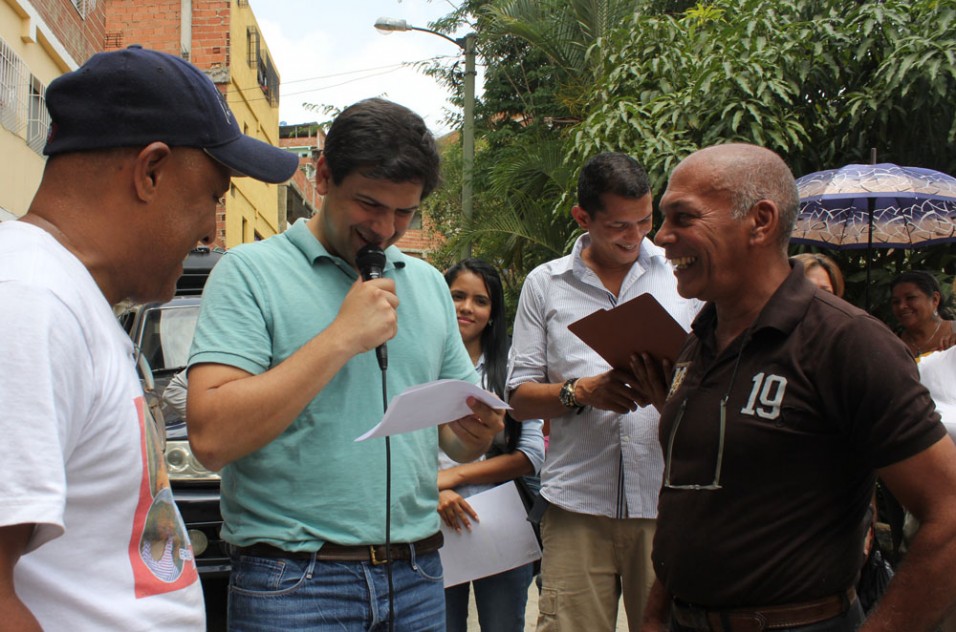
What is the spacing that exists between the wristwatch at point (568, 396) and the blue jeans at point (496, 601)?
39.1 inches

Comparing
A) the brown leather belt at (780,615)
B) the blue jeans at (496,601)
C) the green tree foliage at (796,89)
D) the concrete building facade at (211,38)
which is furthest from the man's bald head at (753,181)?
the concrete building facade at (211,38)

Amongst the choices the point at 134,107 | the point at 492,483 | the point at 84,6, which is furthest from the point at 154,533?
the point at 84,6

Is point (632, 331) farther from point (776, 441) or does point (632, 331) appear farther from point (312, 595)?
point (312, 595)

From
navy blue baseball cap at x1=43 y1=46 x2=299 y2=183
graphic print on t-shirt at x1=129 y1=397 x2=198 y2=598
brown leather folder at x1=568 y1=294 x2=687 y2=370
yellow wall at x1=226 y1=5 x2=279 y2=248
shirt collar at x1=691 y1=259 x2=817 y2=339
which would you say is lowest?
yellow wall at x1=226 y1=5 x2=279 y2=248

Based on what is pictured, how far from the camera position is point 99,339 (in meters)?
1.29

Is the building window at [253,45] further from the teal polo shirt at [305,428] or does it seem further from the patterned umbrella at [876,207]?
the teal polo shirt at [305,428]

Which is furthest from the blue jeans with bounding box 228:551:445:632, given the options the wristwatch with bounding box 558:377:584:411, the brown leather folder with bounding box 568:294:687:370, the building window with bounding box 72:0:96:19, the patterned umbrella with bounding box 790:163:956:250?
the building window with bounding box 72:0:96:19

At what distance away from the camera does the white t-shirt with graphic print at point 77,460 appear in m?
1.13

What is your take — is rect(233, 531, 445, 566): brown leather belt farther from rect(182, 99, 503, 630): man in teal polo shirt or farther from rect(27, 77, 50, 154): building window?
rect(27, 77, 50, 154): building window

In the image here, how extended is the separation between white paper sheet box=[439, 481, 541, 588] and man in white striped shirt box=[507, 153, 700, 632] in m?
0.32

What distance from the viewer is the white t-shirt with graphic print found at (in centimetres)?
113

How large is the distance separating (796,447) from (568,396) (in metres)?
1.32

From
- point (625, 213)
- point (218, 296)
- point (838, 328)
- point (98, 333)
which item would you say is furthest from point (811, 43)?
point (98, 333)

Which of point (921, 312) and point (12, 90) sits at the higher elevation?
point (12, 90)
